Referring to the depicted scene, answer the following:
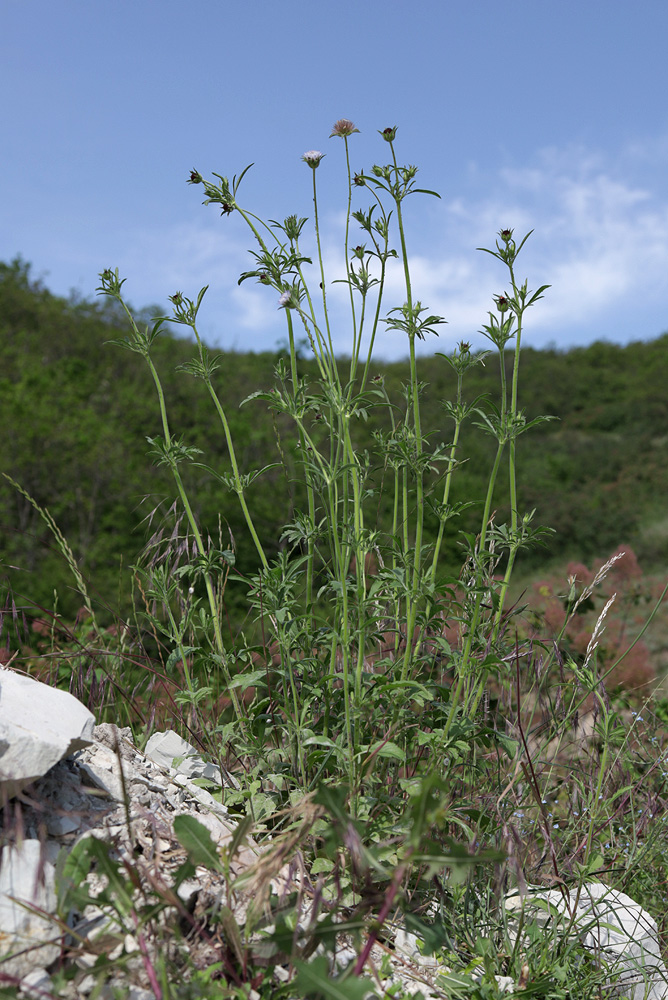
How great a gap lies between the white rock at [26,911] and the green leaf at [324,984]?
1.81 ft

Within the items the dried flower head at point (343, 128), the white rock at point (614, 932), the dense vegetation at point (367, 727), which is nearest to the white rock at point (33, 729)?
the dense vegetation at point (367, 727)

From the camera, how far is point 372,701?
A: 2.30m

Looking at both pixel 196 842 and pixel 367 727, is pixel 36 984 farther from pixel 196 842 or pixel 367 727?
pixel 367 727

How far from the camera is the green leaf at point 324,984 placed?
1393 millimetres

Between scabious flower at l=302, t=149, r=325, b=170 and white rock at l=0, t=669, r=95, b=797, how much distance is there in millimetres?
1926

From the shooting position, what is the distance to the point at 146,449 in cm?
1339

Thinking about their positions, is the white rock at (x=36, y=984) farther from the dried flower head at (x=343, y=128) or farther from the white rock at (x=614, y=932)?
the dried flower head at (x=343, y=128)

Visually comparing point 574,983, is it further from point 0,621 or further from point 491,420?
point 0,621

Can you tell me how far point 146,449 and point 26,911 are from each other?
1221cm

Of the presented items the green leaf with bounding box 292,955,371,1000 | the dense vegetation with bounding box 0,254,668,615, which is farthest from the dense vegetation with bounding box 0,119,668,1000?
the dense vegetation with bounding box 0,254,668,615

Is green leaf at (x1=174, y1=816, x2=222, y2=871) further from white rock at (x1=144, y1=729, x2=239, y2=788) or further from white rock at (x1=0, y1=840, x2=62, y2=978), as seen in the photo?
white rock at (x1=144, y1=729, x2=239, y2=788)

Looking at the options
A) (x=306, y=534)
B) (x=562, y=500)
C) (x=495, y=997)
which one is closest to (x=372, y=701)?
(x=306, y=534)

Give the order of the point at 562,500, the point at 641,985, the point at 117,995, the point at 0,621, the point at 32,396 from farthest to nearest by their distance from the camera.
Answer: the point at 562,500
the point at 32,396
the point at 0,621
the point at 641,985
the point at 117,995

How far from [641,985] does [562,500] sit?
1753 centimetres
